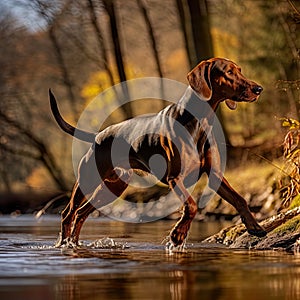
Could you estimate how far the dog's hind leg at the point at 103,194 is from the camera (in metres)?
12.4

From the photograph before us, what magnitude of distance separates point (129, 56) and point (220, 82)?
1070 inches

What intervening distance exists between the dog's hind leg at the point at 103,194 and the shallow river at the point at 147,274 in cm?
107

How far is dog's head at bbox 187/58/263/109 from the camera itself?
36.0 feet

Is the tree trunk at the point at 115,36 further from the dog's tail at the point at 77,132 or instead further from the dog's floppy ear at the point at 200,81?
→ the dog's floppy ear at the point at 200,81

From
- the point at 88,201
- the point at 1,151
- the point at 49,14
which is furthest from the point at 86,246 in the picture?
the point at 1,151

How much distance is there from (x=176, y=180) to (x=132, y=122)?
144 cm

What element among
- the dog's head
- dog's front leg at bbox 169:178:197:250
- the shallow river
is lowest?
the shallow river

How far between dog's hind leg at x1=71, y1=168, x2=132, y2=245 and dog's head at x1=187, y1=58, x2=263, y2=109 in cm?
171

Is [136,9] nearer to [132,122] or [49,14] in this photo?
[49,14]

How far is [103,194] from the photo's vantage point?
41.5 ft

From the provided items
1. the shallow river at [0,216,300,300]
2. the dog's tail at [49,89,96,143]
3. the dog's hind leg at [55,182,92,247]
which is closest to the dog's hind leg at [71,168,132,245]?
the dog's hind leg at [55,182,92,247]

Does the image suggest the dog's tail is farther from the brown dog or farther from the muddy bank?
the muddy bank

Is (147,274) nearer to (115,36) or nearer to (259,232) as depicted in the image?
(259,232)

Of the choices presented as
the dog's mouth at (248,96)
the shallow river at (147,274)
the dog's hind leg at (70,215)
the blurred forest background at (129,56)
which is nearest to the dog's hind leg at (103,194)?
the dog's hind leg at (70,215)
